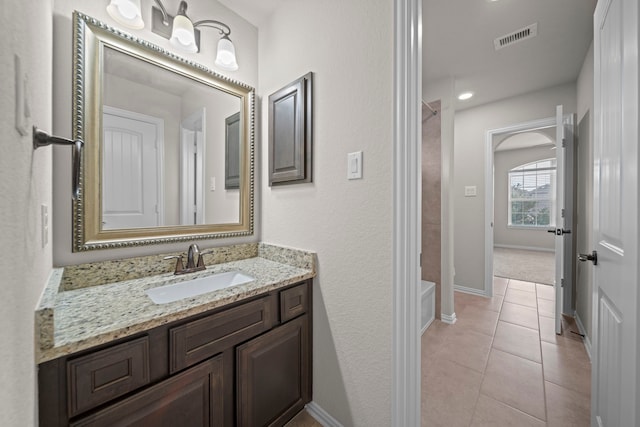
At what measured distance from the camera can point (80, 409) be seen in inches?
28.2

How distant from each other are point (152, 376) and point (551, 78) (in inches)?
159

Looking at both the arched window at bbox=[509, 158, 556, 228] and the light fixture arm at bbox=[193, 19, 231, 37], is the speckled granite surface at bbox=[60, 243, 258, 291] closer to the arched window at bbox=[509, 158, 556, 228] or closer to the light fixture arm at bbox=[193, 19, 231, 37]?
the light fixture arm at bbox=[193, 19, 231, 37]

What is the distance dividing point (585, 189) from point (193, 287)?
3310 mm

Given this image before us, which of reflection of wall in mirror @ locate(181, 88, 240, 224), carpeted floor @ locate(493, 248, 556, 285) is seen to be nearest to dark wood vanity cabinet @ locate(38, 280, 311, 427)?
reflection of wall in mirror @ locate(181, 88, 240, 224)

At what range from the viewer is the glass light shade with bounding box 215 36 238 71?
1.51m

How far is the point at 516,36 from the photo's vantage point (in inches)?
79.5

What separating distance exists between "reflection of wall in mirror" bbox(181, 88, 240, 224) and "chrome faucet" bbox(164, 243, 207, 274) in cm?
23

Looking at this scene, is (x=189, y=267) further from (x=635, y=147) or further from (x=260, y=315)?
(x=635, y=147)

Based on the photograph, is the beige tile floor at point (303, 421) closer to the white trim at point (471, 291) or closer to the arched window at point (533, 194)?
the white trim at point (471, 291)

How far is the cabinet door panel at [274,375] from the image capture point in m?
1.09

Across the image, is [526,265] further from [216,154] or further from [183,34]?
[183,34]

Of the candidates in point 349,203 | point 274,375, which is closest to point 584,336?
point 349,203

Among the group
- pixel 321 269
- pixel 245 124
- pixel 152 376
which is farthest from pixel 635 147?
pixel 245 124

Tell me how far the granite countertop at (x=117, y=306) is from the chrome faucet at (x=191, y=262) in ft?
0.12
